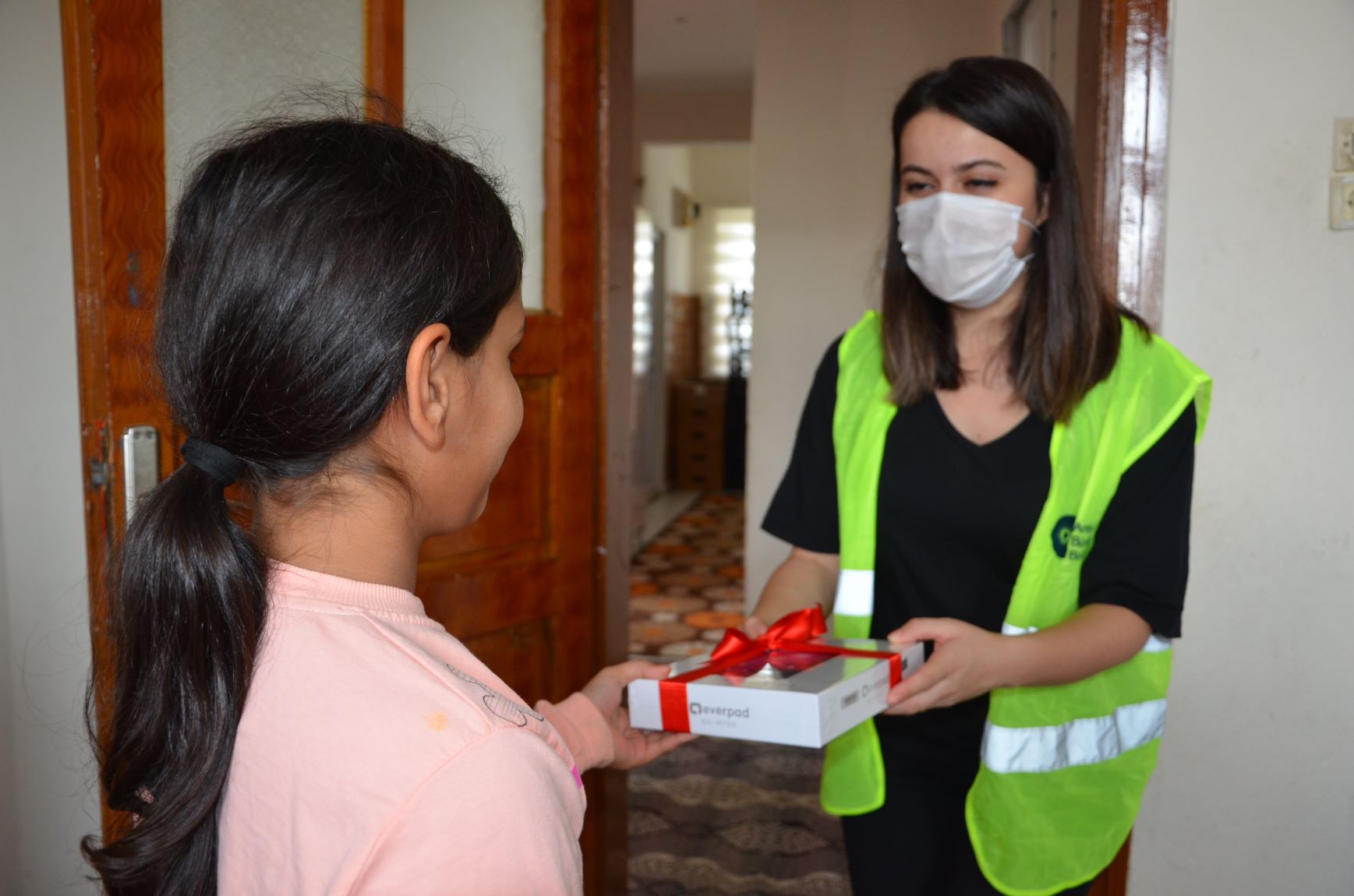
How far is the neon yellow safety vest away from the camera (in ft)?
4.30

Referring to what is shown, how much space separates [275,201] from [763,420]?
3.32 metres

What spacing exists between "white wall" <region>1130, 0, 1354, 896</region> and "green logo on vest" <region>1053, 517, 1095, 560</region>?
0.54 m

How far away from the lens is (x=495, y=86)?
6.19 ft

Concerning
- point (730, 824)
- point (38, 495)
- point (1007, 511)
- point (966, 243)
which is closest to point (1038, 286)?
point (966, 243)

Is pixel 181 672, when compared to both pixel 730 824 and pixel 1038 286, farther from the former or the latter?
pixel 730 824

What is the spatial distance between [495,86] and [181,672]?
1401 mm

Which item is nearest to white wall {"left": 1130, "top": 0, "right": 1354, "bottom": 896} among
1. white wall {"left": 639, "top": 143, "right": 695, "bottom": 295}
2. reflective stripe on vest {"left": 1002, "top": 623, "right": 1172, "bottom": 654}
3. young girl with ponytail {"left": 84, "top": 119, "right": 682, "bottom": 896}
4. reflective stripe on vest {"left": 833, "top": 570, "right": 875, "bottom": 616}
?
reflective stripe on vest {"left": 1002, "top": 623, "right": 1172, "bottom": 654}

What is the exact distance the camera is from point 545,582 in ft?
6.46

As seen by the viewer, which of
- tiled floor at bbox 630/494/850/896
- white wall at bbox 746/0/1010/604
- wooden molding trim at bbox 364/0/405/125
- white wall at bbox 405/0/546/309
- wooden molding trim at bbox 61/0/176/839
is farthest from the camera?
white wall at bbox 746/0/1010/604

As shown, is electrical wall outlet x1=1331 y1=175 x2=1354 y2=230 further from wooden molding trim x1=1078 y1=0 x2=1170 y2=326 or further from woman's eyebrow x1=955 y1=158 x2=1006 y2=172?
woman's eyebrow x1=955 y1=158 x2=1006 y2=172

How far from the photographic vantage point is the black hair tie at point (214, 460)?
2.45 ft

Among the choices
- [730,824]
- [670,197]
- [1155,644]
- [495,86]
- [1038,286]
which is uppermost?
[670,197]

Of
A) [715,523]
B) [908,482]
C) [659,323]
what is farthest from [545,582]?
[659,323]

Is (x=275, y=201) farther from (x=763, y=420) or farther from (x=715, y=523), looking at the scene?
(x=715, y=523)
